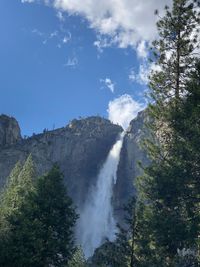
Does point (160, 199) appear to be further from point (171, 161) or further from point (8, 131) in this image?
point (8, 131)

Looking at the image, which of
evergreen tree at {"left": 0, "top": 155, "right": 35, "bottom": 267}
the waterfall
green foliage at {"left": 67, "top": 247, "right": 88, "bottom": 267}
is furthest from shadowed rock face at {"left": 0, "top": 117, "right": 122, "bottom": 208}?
green foliage at {"left": 67, "top": 247, "right": 88, "bottom": 267}

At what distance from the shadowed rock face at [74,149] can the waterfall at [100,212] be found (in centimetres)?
235

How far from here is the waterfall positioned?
10162 centimetres

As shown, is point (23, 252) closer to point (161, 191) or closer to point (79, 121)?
point (161, 191)

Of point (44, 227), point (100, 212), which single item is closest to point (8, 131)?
point (100, 212)

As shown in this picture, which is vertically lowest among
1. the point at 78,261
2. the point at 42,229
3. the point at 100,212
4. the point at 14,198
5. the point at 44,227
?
the point at 42,229

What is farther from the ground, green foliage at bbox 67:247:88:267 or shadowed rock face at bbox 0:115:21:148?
shadowed rock face at bbox 0:115:21:148

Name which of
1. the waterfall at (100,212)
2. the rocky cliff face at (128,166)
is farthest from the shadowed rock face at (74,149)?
the rocky cliff face at (128,166)

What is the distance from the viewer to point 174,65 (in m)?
30.5

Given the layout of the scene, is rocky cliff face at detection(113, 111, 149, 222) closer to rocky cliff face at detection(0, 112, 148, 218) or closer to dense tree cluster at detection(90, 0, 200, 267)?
rocky cliff face at detection(0, 112, 148, 218)

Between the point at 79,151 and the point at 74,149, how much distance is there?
1.55 meters

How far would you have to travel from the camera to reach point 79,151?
121625mm

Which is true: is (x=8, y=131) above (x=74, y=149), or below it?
below

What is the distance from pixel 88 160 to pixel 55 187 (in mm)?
89229
